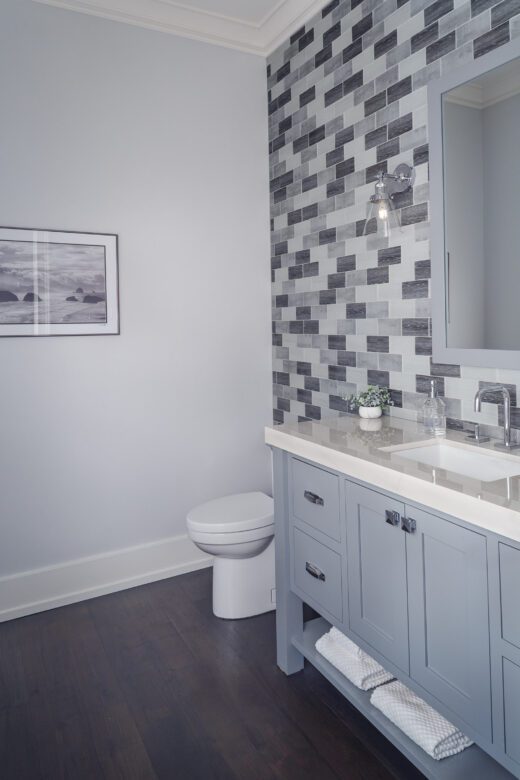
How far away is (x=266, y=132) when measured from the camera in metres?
3.21

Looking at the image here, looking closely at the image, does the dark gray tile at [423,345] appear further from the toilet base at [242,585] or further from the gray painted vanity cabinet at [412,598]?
the toilet base at [242,585]

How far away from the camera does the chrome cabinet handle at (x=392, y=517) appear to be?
1562mm

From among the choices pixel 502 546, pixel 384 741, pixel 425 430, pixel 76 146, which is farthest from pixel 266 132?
pixel 384 741

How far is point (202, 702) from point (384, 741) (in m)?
0.62

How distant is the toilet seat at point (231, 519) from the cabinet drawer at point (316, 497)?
43 cm

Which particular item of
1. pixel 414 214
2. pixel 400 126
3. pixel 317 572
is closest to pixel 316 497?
pixel 317 572

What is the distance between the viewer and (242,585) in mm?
2541

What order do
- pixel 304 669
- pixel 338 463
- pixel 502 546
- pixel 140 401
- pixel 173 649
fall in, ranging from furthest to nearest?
pixel 140 401
pixel 173 649
pixel 304 669
pixel 338 463
pixel 502 546

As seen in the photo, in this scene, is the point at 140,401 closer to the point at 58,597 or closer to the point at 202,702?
the point at 58,597

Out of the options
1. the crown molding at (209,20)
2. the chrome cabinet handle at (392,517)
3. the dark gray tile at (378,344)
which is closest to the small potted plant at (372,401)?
the dark gray tile at (378,344)

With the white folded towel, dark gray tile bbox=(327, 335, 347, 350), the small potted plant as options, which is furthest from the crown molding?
the white folded towel

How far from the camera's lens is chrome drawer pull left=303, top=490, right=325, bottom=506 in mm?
1910

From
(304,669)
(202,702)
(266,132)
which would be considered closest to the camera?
(202,702)

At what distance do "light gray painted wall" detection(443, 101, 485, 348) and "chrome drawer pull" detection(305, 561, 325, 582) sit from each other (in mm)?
918
